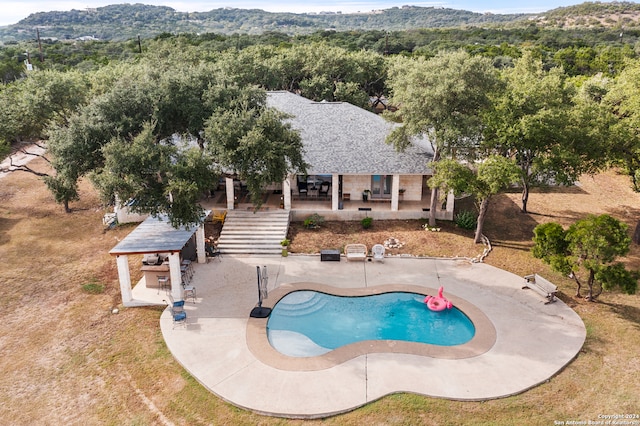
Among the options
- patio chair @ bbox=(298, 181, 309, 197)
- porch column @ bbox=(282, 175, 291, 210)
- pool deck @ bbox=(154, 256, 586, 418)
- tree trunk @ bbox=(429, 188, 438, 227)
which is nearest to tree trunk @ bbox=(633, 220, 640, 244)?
pool deck @ bbox=(154, 256, 586, 418)


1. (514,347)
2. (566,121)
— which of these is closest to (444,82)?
(566,121)

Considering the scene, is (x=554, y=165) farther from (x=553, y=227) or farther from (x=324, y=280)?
(x=324, y=280)

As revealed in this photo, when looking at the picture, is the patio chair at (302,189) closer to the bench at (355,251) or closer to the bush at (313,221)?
the bush at (313,221)

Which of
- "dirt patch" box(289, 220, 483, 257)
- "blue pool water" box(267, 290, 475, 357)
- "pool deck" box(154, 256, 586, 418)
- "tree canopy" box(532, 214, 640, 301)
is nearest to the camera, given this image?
"pool deck" box(154, 256, 586, 418)

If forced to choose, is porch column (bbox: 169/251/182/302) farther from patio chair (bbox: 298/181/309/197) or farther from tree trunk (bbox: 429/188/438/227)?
tree trunk (bbox: 429/188/438/227)

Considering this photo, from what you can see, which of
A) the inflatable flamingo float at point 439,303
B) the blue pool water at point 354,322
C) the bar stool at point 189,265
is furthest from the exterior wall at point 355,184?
the bar stool at point 189,265

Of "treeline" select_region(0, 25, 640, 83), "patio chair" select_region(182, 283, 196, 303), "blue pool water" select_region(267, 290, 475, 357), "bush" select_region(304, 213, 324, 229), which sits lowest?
"blue pool water" select_region(267, 290, 475, 357)

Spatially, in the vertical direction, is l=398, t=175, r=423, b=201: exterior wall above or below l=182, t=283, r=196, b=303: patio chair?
above
